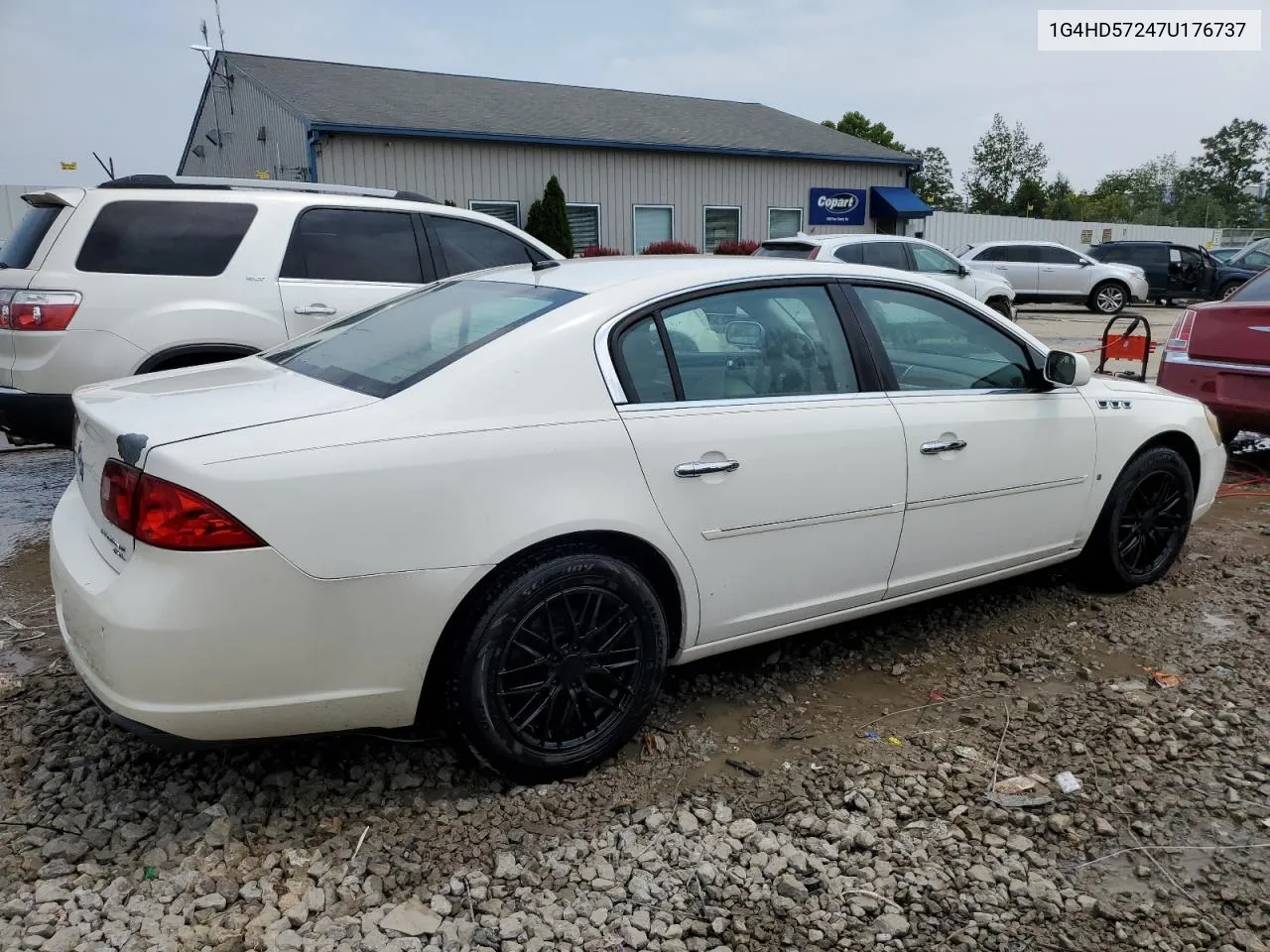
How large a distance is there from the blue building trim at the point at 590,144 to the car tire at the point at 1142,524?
15.8 metres

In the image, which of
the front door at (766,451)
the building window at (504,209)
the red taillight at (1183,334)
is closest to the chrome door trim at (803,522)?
the front door at (766,451)

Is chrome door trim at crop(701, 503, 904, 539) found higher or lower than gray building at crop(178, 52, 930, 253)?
lower

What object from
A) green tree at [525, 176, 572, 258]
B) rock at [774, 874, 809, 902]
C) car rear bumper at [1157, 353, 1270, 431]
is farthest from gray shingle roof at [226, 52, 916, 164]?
rock at [774, 874, 809, 902]

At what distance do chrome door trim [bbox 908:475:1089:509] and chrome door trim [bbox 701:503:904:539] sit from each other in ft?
0.40

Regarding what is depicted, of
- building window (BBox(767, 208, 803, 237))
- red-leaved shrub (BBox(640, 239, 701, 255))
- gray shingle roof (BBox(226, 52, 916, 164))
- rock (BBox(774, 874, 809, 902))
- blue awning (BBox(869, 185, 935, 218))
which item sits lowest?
rock (BBox(774, 874, 809, 902))

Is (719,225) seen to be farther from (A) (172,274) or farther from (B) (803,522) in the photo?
(B) (803,522)

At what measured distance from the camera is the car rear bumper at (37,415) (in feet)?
16.1

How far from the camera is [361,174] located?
701 inches

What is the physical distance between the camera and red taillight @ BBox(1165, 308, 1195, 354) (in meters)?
6.65

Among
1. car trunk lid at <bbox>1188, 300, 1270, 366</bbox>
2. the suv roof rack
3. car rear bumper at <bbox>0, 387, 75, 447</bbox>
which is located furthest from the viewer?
car trunk lid at <bbox>1188, 300, 1270, 366</bbox>

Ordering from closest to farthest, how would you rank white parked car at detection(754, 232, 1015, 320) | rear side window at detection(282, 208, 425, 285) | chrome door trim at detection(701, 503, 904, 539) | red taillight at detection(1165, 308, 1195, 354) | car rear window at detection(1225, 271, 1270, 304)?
chrome door trim at detection(701, 503, 904, 539) < rear side window at detection(282, 208, 425, 285) < car rear window at detection(1225, 271, 1270, 304) < red taillight at detection(1165, 308, 1195, 354) < white parked car at detection(754, 232, 1015, 320)

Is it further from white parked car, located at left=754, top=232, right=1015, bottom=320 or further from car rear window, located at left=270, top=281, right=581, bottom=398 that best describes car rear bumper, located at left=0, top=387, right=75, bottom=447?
white parked car, located at left=754, top=232, right=1015, bottom=320

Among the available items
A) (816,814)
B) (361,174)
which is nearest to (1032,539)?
(816,814)

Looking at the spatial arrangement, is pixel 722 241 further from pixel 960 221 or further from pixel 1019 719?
pixel 1019 719
